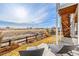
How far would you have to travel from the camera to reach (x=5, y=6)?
64.3 inches

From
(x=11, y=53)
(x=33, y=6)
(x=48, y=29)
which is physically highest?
(x=33, y=6)

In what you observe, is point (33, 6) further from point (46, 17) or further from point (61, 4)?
point (61, 4)

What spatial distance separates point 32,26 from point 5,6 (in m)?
0.34

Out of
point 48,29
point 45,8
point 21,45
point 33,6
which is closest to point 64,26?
point 48,29

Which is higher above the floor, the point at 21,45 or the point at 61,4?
the point at 61,4

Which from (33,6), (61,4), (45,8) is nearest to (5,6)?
(33,6)

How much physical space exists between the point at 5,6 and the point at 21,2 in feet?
0.55

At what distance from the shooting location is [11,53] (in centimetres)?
163

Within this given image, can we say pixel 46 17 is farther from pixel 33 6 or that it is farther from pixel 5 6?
pixel 5 6

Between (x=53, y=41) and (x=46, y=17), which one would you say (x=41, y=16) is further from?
(x=53, y=41)

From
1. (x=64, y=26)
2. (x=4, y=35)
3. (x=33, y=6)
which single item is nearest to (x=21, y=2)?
(x=33, y=6)

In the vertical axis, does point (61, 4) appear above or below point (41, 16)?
above

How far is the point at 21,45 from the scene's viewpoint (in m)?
1.64

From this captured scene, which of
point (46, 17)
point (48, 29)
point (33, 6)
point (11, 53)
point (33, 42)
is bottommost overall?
point (11, 53)
